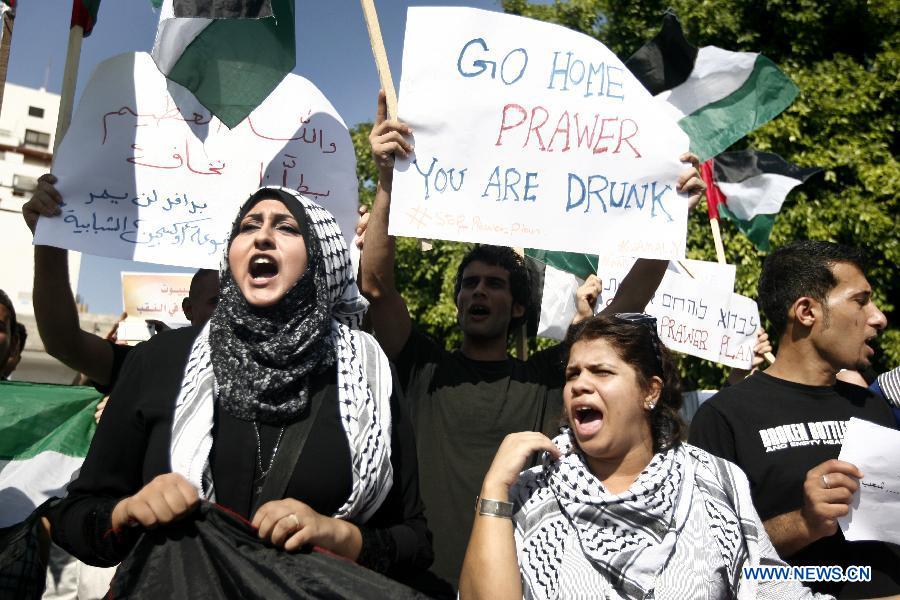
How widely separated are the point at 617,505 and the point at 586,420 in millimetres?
280

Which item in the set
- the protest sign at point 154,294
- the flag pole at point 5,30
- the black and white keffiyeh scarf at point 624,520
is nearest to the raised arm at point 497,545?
the black and white keffiyeh scarf at point 624,520

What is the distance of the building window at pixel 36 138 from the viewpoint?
48031mm

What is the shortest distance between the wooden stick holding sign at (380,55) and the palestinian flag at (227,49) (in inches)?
14.3

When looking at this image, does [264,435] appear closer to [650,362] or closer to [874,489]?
[650,362]

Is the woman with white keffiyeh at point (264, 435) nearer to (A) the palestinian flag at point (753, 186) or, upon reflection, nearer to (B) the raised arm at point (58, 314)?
(B) the raised arm at point (58, 314)

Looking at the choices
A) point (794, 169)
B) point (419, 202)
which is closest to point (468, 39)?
point (419, 202)

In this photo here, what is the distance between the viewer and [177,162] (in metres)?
3.12

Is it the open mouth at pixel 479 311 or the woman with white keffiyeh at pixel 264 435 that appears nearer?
the woman with white keffiyeh at pixel 264 435

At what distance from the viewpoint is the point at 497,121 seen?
2.96 m

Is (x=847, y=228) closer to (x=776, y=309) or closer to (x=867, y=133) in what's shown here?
(x=867, y=133)

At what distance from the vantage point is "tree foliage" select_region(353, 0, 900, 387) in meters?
9.61

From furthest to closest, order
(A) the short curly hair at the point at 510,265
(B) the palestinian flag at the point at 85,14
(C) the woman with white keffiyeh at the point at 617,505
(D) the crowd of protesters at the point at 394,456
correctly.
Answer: (A) the short curly hair at the point at 510,265 < (B) the palestinian flag at the point at 85,14 < (C) the woman with white keffiyeh at the point at 617,505 < (D) the crowd of protesters at the point at 394,456

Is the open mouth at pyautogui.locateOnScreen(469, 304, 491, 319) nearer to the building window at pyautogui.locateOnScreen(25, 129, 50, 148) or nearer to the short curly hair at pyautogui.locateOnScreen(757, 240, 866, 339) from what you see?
the short curly hair at pyautogui.locateOnScreen(757, 240, 866, 339)

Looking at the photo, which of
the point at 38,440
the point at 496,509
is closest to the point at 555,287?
the point at 496,509
